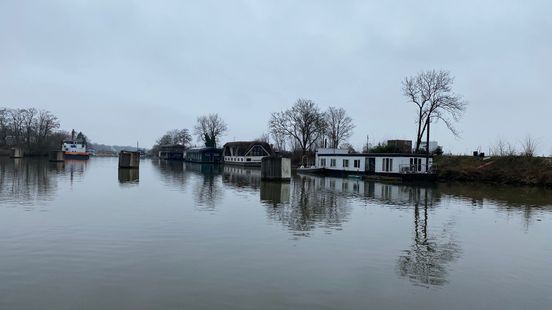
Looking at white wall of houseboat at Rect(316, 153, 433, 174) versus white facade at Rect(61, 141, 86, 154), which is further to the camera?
white facade at Rect(61, 141, 86, 154)

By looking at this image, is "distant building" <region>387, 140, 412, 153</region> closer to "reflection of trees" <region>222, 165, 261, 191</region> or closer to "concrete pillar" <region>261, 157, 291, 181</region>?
"reflection of trees" <region>222, 165, 261, 191</region>

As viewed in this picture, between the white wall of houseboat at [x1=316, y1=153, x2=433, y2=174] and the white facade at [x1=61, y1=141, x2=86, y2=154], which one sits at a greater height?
the white facade at [x1=61, y1=141, x2=86, y2=154]

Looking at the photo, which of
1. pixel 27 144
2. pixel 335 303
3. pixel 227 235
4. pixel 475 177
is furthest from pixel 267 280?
pixel 27 144

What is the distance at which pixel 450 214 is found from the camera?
70.8 feet

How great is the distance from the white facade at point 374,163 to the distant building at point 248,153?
82.1ft

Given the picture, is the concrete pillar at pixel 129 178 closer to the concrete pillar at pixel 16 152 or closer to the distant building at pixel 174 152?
the concrete pillar at pixel 16 152

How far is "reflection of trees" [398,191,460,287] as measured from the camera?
406 inches

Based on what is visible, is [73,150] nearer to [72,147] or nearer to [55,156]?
[72,147]

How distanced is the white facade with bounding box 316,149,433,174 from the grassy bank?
14.9ft

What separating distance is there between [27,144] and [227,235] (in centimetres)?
11145

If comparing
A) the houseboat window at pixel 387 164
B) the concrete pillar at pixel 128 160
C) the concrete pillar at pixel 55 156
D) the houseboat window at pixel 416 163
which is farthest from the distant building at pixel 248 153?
the houseboat window at pixel 416 163

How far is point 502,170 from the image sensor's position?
4869 cm

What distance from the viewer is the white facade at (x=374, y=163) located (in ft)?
155

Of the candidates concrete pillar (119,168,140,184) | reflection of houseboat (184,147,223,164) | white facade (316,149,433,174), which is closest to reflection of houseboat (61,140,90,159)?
reflection of houseboat (184,147,223,164)
